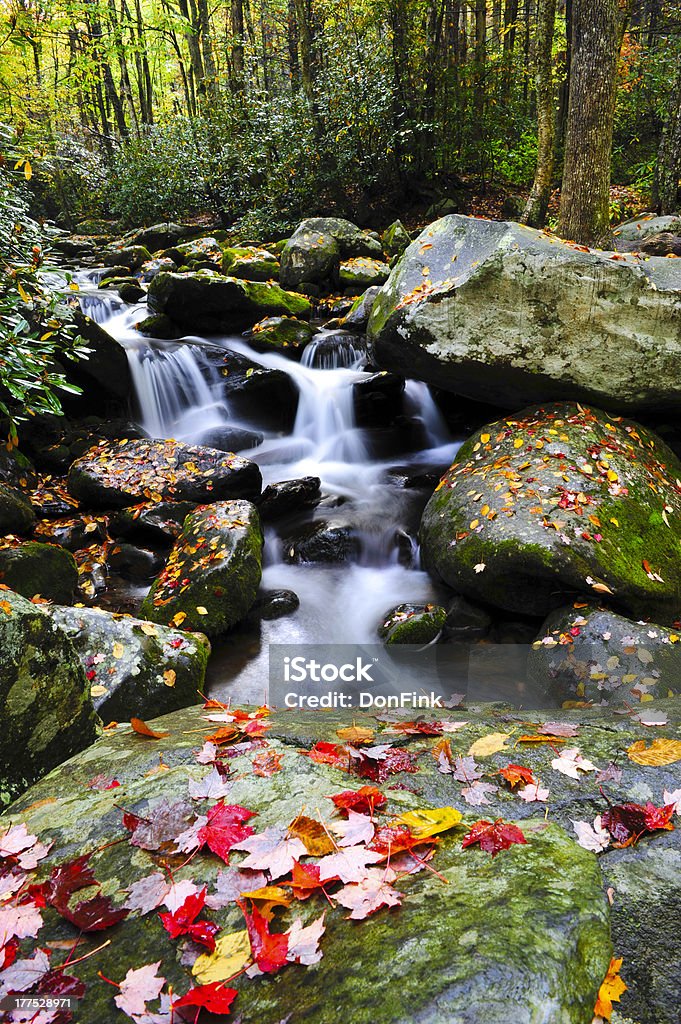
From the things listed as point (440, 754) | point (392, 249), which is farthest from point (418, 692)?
point (392, 249)

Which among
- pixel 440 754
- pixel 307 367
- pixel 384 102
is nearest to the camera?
pixel 440 754

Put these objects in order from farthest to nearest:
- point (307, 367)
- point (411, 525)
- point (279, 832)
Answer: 1. point (307, 367)
2. point (411, 525)
3. point (279, 832)

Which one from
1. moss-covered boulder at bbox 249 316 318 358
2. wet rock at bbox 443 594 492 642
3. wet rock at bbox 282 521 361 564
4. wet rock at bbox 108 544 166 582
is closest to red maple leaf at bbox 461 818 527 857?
wet rock at bbox 443 594 492 642

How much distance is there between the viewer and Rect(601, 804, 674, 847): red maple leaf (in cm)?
181

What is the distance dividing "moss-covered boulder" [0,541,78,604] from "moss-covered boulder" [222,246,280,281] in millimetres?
8442

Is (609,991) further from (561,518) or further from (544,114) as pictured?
(544,114)

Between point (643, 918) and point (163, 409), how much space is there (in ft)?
28.3

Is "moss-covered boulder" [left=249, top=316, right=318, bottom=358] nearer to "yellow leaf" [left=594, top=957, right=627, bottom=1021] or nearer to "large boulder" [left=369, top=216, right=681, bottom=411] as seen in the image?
"large boulder" [left=369, top=216, right=681, bottom=411]

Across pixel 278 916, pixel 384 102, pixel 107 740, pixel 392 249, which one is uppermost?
pixel 384 102

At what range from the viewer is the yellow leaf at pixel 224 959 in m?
1.30

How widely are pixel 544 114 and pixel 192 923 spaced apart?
1212cm

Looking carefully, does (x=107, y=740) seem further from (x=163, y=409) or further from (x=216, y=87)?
(x=216, y=87)

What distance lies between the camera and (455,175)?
47.9 ft

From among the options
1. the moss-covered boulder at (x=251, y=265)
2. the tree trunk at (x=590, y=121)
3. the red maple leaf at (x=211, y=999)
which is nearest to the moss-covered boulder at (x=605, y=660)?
the red maple leaf at (x=211, y=999)
